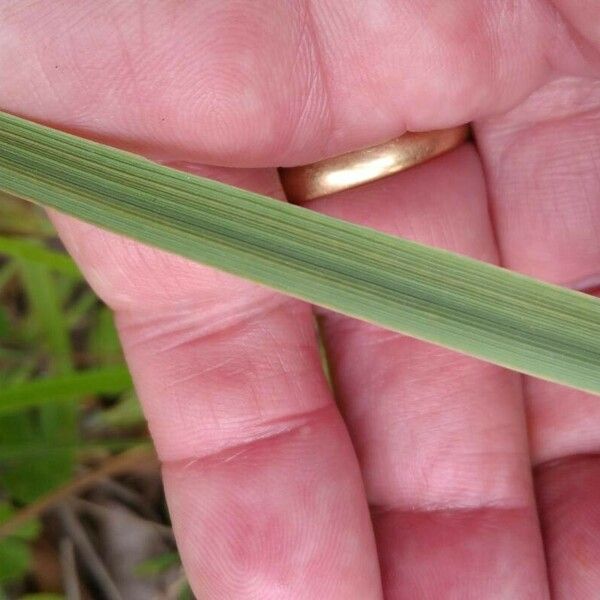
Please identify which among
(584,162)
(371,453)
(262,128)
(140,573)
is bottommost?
(140,573)

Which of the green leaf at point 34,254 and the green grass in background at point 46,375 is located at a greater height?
the green leaf at point 34,254

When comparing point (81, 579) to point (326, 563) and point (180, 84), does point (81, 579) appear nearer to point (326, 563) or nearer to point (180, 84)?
point (326, 563)

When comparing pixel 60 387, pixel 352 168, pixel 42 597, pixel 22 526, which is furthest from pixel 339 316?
pixel 42 597

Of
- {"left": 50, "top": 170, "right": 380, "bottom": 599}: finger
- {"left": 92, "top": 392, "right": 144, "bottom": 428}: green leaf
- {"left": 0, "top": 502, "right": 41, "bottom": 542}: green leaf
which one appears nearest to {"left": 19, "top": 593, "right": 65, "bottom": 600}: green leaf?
{"left": 0, "top": 502, "right": 41, "bottom": 542}: green leaf

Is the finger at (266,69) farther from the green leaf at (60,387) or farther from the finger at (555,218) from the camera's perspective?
the green leaf at (60,387)

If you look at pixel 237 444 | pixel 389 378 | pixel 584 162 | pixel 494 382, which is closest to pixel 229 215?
pixel 237 444

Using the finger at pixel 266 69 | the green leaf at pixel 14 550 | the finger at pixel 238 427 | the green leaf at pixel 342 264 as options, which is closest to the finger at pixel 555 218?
the finger at pixel 266 69
